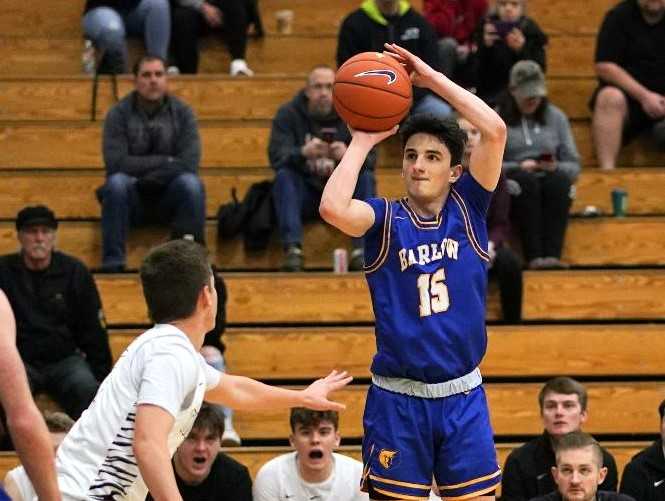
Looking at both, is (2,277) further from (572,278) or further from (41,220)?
(572,278)

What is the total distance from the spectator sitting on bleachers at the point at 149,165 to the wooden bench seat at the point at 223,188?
46cm

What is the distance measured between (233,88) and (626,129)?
276 centimetres

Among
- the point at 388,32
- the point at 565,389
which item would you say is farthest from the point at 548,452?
the point at 388,32

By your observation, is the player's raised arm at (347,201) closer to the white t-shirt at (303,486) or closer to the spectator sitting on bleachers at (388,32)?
the white t-shirt at (303,486)

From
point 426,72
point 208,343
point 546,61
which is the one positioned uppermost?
point 546,61

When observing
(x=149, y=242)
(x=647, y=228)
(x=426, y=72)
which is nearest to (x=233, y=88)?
(x=149, y=242)

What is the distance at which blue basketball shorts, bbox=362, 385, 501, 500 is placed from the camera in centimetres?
527

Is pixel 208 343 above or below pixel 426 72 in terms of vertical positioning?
below

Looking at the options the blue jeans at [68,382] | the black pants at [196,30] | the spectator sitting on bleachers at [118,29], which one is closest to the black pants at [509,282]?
the blue jeans at [68,382]

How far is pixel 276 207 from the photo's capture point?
30.1 ft

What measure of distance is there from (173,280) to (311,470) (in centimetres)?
304

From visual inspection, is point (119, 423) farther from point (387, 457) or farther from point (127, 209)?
point (127, 209)

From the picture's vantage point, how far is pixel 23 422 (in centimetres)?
397

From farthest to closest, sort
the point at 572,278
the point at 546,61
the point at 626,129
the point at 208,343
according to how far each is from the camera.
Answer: the point at 546,61 → the point at 626,129 → the point at 572,278 → the point at 208,343
